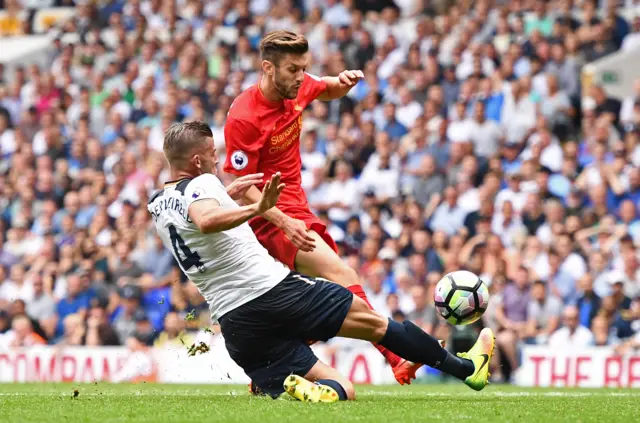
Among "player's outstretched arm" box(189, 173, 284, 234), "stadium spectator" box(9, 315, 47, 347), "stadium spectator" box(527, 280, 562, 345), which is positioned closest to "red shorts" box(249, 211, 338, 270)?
"player's outstretched arm" box(189, 173, 284, 234)

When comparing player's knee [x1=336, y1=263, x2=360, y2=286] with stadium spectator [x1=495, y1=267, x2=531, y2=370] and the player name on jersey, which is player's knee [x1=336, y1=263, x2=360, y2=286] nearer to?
the player name on jersey

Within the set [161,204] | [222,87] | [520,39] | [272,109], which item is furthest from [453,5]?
[161,204]

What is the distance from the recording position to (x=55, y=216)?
1911cm

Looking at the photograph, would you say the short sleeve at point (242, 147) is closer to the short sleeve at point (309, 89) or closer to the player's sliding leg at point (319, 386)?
the short sleeve at point (309, 89)

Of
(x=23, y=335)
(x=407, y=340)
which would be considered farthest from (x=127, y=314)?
(x=407, y=340)

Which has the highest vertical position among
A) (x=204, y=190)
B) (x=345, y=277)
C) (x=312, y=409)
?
(x=204, y=190)

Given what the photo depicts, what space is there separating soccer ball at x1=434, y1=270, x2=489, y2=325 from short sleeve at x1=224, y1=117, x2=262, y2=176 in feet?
5.66

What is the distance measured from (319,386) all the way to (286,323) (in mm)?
461

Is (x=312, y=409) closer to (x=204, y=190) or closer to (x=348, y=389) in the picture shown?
(x=348, y=389)

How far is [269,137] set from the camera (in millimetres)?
8734

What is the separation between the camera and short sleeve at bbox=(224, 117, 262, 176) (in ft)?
28.2

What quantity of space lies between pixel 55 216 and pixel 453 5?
7.41 meters

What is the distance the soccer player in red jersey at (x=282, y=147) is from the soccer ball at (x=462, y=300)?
0.65 m

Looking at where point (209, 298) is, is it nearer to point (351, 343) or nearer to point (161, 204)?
point (161, 204)
